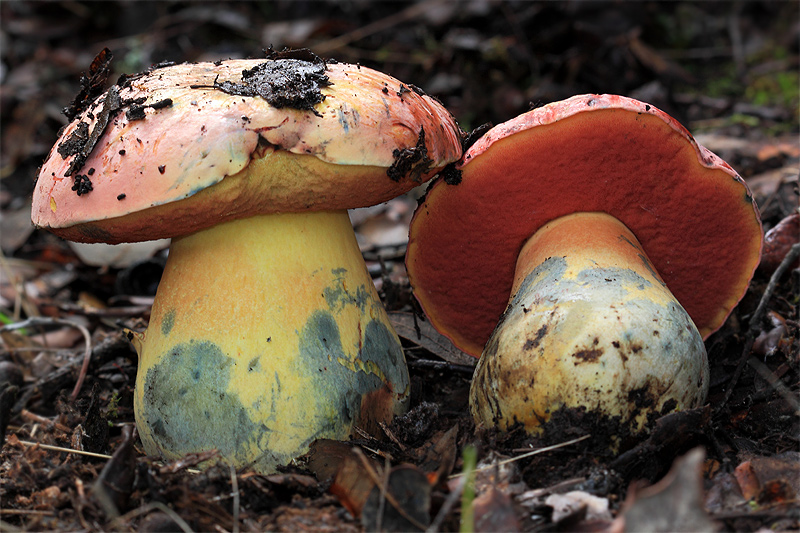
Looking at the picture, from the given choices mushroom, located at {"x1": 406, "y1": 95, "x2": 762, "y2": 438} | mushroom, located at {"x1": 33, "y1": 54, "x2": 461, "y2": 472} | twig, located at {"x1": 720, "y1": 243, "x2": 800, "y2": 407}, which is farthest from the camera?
twig, located at {"x1": 720, "y1": 243, "x2": 800, "y2": 407}

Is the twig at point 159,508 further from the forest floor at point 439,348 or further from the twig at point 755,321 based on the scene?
the twig at point 755,321

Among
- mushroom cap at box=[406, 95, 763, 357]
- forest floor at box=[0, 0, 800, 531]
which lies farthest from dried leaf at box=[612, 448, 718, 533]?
mushroom cap at box=[406, 95, 763, 357]

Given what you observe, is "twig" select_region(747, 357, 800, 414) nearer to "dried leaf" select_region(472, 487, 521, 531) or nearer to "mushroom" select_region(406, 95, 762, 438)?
"mushroom" select_region(406, 95, 762, 438)

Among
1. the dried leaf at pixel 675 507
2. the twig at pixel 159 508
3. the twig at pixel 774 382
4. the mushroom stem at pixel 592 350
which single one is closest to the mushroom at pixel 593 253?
the mushroom stem at pixel 592 350

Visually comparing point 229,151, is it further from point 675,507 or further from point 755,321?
point 755,321

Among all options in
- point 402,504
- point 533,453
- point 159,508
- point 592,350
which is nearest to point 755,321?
point 592,350
